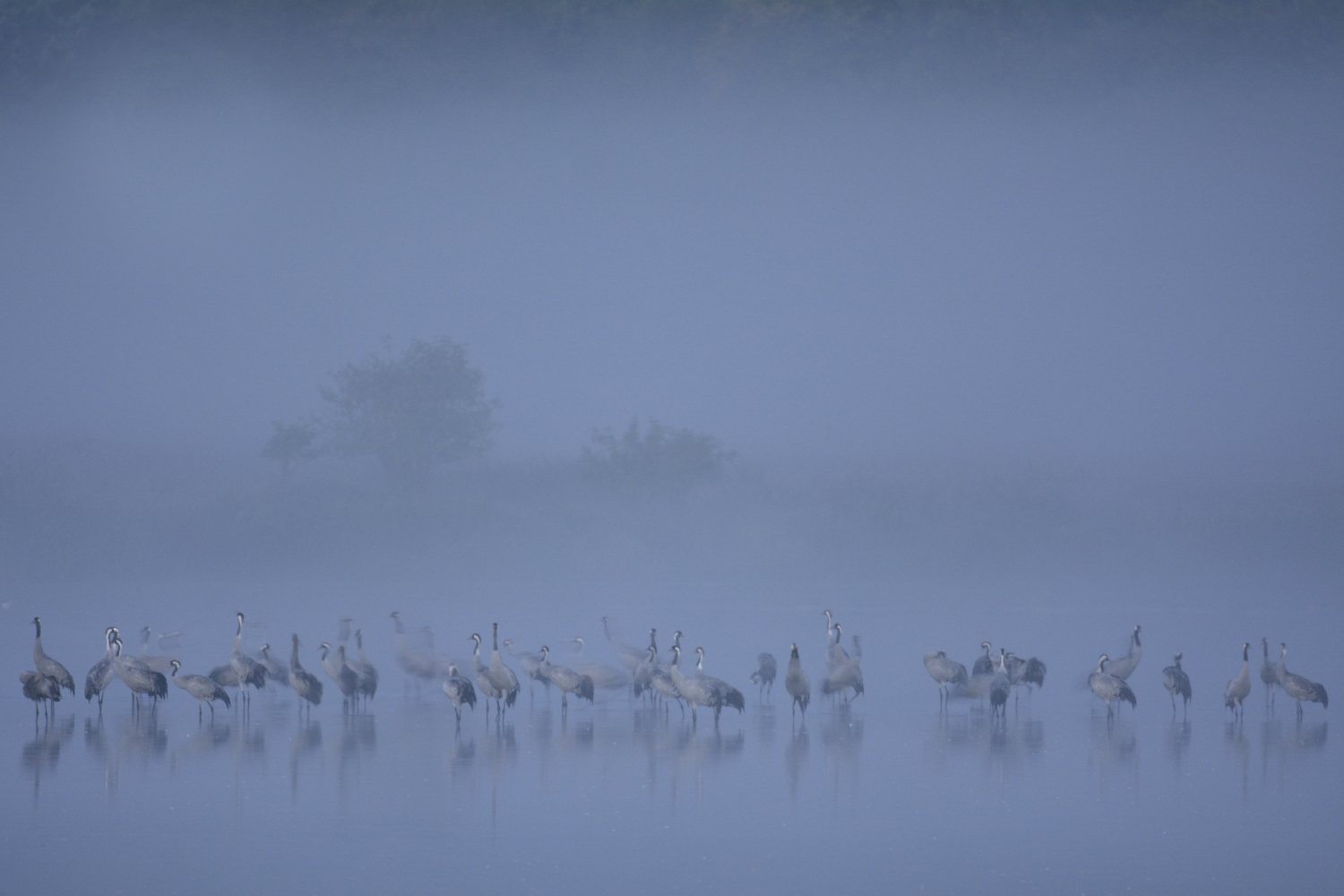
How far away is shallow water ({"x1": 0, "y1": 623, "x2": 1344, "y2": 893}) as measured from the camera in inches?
353

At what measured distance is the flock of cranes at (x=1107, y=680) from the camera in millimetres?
15406

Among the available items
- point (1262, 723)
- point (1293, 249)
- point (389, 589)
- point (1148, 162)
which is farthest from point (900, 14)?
point (1262, 723)

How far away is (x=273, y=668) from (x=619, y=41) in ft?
604

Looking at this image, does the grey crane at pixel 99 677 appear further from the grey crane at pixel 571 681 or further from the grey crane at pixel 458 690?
the grey crane at pixel 571 681

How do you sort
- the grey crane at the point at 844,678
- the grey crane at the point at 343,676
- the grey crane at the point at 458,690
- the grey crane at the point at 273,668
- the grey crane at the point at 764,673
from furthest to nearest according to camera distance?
the grey crane at the point at 764,673, the grey crane at the point at 844,678, the grey crane at the point at 273,668, the grey crane at the point at 343,676, the grey crane at the point at 458,690

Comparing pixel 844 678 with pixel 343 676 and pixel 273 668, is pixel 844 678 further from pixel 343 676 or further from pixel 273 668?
pixel 273 668

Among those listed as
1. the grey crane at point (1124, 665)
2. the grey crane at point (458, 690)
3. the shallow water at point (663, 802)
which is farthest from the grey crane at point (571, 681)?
the grey crane at point (1124, 665)

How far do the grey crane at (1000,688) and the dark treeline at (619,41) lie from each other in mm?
115737

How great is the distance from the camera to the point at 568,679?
15.9m

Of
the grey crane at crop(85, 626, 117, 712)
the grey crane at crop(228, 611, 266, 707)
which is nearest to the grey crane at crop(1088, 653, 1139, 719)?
the grey crane at crop(228, 611, 266, 707)

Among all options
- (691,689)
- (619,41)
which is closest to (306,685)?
(691,689)

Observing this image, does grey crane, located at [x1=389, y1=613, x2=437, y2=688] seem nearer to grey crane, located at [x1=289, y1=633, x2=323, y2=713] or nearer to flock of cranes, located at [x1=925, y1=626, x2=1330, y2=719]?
grey crane, located at [x1=289, y1=633, x2=323, y2=713]

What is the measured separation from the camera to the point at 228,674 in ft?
50.6

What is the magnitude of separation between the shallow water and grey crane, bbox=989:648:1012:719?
0.22 metres
